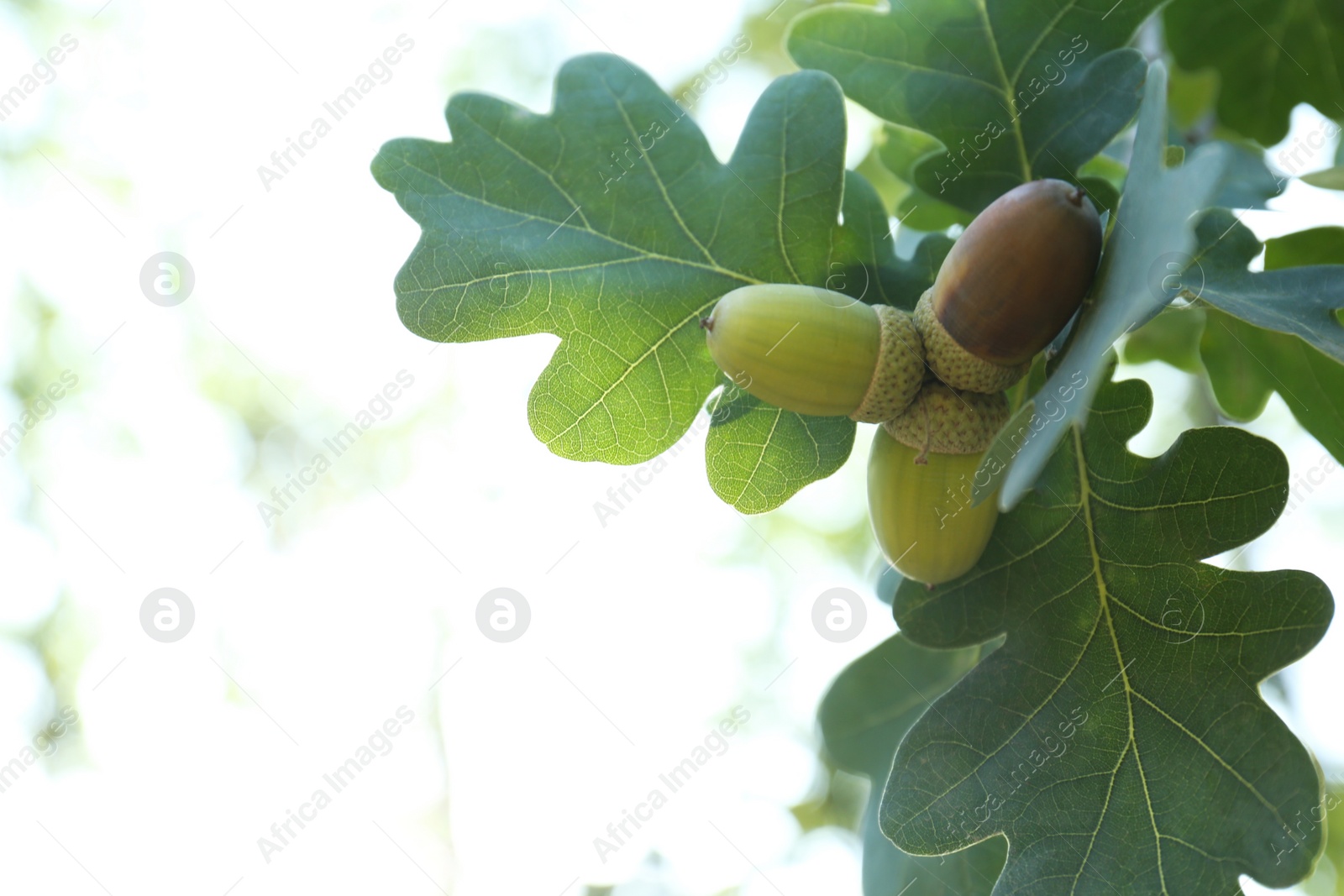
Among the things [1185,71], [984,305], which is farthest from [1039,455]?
[1185,71]

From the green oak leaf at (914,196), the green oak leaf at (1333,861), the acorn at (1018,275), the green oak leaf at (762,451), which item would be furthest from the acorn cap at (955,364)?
the green oak leaf at (1333,861)

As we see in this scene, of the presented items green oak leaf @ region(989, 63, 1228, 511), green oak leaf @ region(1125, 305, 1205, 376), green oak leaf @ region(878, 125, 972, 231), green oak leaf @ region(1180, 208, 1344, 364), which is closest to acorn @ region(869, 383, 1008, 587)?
green oak leaf @ region(989, 63, 1228, 511)

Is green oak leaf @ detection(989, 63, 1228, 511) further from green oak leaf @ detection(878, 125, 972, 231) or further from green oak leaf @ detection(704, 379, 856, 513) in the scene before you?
green oak leaf @ detection(878, 125, 972, 231)

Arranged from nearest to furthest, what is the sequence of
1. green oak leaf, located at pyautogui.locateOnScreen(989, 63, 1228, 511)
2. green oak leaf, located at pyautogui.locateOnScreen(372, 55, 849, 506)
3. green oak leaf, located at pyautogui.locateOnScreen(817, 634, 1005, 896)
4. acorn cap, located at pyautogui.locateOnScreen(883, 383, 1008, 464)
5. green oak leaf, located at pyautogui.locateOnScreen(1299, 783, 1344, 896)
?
green oak leaf, located at pyautogui.locateOnScreen(989, 63, 1228, 511)
acorn cap, located at pyautogui.locateOnScreen(883, 383, 1008, 464)
green oak leaf, located at pyautogui.locateOnScreen(372, 55, 849, 506)
green oak leaf, located at pyautogui.locateOnScreen(817, 634, 1005, 896)
green oak leaf, located at pyautogui.locateOnScreen(1299, 783, 1344, 896)

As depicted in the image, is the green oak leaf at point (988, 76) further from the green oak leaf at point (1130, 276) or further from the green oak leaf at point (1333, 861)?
the green oak leaf at point (1333, 861)

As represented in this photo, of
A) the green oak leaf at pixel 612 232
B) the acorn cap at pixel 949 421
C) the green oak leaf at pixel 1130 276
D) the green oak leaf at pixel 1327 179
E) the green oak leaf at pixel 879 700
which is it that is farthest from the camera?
the green oak leaf at pixel 879 700

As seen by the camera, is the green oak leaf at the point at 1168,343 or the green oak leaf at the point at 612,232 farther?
the green oak leaf at the point at 1168,343

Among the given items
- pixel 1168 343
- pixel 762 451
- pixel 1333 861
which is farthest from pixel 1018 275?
pixel 1333 861

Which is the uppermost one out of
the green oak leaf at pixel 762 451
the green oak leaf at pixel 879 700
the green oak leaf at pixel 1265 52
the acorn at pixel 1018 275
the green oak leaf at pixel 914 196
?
the green oak leaf at pixel 1265 52
